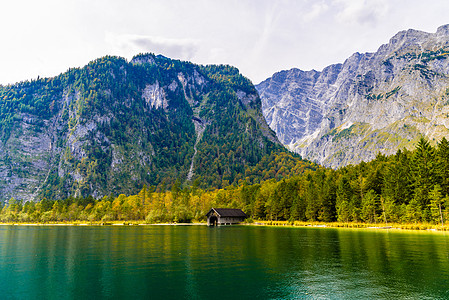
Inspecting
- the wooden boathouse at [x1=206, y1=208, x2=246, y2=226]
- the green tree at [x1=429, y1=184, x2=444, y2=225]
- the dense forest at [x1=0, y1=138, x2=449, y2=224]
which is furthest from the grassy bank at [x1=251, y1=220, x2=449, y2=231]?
the wooden boathouse at [x1=206, y1=208, x2=246, y2=226]

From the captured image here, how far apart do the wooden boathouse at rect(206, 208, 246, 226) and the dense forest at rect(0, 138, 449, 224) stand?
8557 mm

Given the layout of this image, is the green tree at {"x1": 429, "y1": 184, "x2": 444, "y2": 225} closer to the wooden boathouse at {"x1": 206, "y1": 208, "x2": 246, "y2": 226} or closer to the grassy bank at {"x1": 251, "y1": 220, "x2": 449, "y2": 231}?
Result: the grassy bank at {"x1": 251, "y1": 220, "x2": 449, "y2": 231}

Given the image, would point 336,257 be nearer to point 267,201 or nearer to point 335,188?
point 335,188

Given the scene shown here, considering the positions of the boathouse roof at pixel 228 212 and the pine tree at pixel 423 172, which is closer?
the pine tree at pixel 423 172

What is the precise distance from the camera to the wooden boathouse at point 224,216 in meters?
144

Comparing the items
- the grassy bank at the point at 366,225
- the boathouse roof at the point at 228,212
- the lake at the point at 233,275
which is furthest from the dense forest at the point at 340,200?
the lake at the point at 233,275

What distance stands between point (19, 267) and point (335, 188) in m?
107

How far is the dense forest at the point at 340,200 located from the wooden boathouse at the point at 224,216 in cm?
856

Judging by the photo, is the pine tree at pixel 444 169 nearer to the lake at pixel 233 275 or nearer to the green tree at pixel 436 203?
the green tree at pixel 436 203

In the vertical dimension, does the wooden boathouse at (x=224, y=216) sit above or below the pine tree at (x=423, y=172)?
below

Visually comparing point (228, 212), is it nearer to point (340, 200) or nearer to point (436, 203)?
point (340, 200)

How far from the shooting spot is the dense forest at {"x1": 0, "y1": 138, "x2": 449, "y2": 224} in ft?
281

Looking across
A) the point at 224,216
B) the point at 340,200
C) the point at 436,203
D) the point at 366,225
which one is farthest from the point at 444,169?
the point at 224,216

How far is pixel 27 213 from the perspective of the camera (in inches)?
7736
